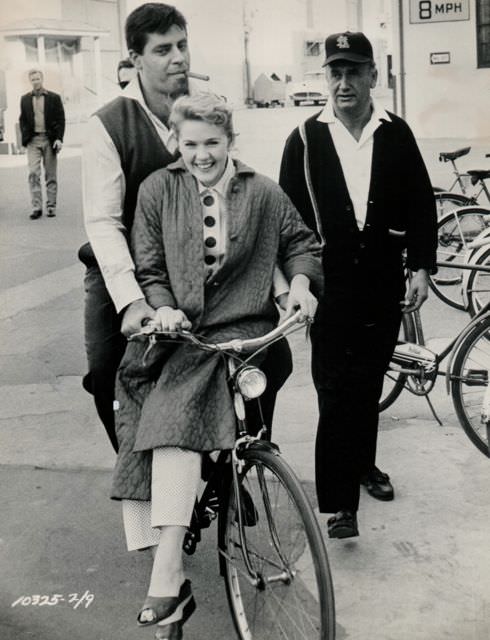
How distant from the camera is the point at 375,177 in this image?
351cm

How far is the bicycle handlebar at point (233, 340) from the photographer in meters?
2.61

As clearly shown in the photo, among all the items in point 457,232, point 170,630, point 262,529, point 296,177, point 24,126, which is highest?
point 24,126

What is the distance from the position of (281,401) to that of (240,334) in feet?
7.61

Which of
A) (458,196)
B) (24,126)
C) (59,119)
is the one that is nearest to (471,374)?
(458,196)

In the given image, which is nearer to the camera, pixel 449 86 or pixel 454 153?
pixel 449 86

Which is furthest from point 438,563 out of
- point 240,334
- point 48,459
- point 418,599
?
point 48,459

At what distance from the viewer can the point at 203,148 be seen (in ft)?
9.12

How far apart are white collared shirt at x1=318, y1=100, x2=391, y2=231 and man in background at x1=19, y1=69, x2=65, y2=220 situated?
20.7 ft

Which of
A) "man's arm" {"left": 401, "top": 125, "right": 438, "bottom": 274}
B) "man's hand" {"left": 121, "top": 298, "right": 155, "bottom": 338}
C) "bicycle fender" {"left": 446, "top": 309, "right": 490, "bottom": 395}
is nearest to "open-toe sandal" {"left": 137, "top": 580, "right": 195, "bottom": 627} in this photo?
"man's hand" {"left": 121, "top": 298, "right": 155, "bottom": 338}

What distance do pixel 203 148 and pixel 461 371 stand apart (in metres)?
1.86

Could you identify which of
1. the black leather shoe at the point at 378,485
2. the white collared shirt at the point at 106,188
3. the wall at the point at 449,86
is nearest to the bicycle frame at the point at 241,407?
the white collared shirt at the point at 106,188

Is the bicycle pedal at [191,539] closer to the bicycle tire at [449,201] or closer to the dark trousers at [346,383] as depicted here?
the dark trousers at [346,383]

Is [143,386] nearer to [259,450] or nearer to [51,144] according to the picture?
[259,450]

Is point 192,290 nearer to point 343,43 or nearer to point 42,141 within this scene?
point 343,43
